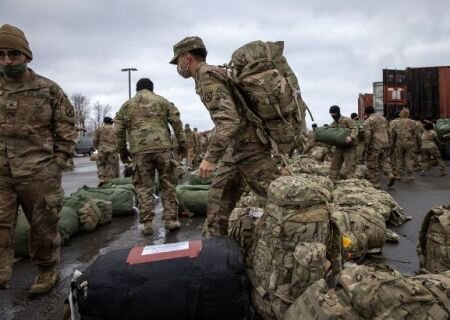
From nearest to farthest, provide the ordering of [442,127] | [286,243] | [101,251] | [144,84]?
[286,243], [101,251], [144,84], [442,127]

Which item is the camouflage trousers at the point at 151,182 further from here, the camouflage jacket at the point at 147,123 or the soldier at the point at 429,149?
the soldier at the point at 429,149

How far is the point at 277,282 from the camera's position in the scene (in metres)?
2.49

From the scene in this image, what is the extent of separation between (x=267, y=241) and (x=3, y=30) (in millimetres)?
2462

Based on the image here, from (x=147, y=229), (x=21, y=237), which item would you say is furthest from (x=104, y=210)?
(x=21, y=237)

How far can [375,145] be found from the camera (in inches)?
383

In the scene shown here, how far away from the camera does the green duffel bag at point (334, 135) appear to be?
8594 millimetres

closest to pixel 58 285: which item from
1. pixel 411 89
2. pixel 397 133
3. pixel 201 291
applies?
pixel 201 291

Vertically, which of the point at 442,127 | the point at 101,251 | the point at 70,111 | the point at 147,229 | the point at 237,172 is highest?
the point at 442,127

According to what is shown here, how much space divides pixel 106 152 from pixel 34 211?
7.02 m

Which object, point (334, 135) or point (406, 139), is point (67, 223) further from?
point (406, 139)

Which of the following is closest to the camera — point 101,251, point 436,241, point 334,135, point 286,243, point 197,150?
point 286,243

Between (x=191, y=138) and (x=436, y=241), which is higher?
(x=191, y=138)

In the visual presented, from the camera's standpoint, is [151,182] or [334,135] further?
[334,135]

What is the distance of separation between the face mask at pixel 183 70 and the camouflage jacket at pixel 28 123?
994mm
